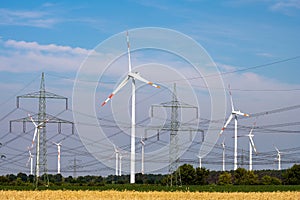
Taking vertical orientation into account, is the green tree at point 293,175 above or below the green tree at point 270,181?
above

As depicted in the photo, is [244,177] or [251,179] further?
[244,177]

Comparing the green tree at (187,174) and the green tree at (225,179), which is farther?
the green tree at (225,179)

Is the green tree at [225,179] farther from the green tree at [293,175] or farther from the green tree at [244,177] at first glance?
the green tree at [293,175]

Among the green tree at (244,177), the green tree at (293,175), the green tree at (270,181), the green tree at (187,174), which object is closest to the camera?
the green tree at (244,177)

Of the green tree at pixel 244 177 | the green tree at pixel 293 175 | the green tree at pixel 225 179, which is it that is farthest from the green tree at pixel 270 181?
the green tree at pixel 225 179

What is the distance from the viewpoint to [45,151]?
85.4 meters

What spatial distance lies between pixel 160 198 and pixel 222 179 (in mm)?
102755

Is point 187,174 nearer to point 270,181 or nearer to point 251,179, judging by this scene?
point 251,179

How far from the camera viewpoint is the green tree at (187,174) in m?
158

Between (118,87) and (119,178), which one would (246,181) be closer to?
(119,178)

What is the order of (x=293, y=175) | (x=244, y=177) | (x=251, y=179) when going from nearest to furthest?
(x=251, y=179) → (x=244, y=177) → (x=293, y=175)

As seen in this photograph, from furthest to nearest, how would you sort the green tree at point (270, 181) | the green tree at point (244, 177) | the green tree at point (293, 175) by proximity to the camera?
the green tree at point (293, 175) < the green tree at point (270, 181) < the green tree at point (244, 177)

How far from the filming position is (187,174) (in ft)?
522

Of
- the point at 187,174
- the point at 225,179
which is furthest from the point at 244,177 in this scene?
the point at 187,174
